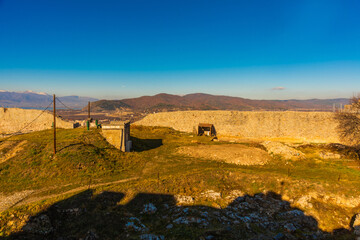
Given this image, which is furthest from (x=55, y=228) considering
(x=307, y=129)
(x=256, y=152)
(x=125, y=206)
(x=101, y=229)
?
(x=307, y=129)

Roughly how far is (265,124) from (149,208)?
37.9 metres

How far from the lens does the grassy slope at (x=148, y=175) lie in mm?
13750

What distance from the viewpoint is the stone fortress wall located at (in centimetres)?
3772

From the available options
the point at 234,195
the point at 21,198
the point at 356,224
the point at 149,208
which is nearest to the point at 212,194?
the point at 234,195

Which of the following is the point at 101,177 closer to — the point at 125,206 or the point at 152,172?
the point at 152,172

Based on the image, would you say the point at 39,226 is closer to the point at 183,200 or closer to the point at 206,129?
the point at 183,200

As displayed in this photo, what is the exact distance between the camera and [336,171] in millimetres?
18281

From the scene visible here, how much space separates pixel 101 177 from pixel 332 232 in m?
18.0

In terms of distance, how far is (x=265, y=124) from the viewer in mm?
41594

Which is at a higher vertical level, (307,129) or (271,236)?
(307,129)

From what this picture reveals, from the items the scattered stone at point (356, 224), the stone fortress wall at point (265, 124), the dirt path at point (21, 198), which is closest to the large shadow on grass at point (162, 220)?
the scattered stone at point (356, 224)

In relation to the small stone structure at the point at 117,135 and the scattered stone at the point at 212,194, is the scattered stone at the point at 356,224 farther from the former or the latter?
the small stone structure at the point at 117,135

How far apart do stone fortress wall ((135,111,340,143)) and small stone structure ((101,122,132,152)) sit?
2468 centimetres

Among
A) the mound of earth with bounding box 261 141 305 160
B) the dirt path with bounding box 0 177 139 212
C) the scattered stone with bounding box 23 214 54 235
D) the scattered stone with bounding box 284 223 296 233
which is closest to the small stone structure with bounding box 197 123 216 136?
the mound of earth with bounding box 261 141 305 160
